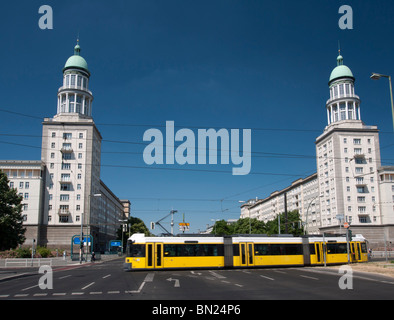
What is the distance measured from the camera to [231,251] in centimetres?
3206

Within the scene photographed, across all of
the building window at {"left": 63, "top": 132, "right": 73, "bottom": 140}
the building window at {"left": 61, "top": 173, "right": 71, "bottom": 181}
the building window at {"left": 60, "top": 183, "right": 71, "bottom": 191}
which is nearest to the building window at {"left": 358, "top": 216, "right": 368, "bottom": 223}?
the building window at {"left": 60, "top": 183, "right": 71, "bottom": 191}

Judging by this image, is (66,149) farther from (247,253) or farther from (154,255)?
(247,253)

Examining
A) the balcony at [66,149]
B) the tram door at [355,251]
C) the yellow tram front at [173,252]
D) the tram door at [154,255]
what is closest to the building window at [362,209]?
the tram door at [355,251]

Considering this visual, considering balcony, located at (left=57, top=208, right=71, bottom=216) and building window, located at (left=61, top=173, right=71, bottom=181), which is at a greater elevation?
building window, located at (left=61, top=173, right=71, bottom=181)

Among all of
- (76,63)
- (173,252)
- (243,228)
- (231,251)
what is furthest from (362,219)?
(76,63)

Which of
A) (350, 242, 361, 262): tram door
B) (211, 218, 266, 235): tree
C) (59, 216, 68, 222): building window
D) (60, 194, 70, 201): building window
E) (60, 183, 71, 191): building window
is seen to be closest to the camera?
(350, 242, 361, 262): tram door

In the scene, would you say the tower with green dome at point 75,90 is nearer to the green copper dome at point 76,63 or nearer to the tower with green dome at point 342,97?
the green copper dome at point 76,63

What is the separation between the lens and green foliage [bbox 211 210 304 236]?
86.9 metres

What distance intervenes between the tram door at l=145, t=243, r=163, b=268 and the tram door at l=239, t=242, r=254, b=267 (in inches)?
275

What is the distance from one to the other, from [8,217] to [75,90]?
3843cm

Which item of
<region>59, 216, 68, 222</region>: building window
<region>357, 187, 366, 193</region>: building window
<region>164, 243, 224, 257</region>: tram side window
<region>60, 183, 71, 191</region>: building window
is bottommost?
<region>164, 243, 224, 257</region>: tram side window

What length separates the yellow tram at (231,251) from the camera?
97.8 ft

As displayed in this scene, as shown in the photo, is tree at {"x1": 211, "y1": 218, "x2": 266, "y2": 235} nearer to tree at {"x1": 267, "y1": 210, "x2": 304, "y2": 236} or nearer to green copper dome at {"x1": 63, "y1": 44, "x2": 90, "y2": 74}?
tree at {"x1": 267, "y1": 210, "x2": 304, "y2": 236}

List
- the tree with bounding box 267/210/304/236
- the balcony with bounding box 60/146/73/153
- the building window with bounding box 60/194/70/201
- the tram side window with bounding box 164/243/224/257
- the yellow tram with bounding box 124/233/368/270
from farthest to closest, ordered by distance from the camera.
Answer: the tree with bounding box 267/210/304/236, the balcony with bounding box 60/146/73/153, the building window with bounding box 60/194/70/201, the tram side window with bounding box 164/243/224/257, the yellow tram with bounding box 124/233/368/270
